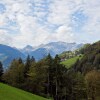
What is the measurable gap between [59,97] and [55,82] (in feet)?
30.7

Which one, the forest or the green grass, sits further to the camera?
the forest

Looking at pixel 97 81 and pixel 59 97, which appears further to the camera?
pixel 59 97

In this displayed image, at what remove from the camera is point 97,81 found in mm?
114812

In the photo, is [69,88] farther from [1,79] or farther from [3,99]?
[3,99]

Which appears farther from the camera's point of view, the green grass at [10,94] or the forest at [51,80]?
the forest at [51,80]

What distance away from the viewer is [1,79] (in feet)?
408

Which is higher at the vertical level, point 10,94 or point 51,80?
point 51,80

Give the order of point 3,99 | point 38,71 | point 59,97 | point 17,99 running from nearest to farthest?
1. point 3,99
2. point 17,99
3. point 38,71
4. point 59,97

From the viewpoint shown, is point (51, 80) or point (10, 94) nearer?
point (10, 94)

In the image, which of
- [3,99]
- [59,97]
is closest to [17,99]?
[3,99]

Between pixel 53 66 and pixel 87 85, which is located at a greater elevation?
pixel 53 66

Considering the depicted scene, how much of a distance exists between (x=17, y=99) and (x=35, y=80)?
56975 millimetres

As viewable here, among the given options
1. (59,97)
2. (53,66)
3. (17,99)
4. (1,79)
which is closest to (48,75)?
(53,66)

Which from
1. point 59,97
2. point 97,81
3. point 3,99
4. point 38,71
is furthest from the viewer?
point 59,97
